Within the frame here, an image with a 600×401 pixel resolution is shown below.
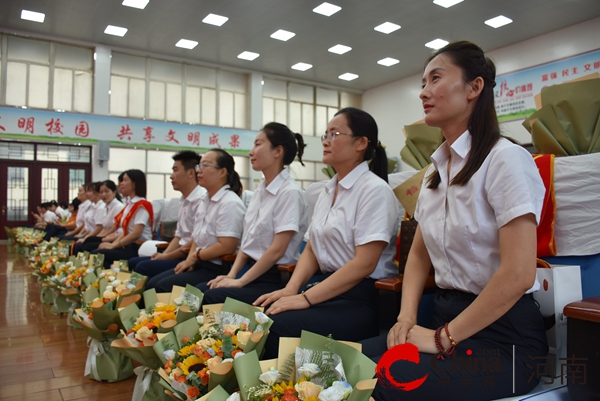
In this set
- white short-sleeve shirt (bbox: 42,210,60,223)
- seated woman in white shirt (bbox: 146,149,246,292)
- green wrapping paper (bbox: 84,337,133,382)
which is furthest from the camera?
white short-sleeve shirt (bbox: 42,210,60,223)

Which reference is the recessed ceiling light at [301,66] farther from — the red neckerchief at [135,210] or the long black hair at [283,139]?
the long black hair at [283,139]

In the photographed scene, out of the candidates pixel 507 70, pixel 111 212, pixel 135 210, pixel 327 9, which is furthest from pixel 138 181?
pixel 507 70

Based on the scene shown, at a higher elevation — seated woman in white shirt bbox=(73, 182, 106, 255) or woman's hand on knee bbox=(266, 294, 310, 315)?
seated woman in white shirt bbox=(73, 182, 106, 255)

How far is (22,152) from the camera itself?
1009cm

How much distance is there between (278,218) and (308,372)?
1285 millimetres

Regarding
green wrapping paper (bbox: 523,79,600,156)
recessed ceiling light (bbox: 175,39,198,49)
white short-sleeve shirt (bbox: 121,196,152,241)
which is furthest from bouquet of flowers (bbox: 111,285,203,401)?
recessed ceiling light (bbox: 175,39,198,49)

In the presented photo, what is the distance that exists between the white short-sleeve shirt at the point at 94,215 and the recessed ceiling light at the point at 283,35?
5.35 meters

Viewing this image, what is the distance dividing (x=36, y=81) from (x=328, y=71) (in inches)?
269

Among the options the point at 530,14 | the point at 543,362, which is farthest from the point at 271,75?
the point at 543,362

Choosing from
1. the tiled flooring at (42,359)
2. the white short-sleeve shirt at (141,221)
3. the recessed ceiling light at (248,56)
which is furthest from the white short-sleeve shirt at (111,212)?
the recessed ceiling light at (248,56)

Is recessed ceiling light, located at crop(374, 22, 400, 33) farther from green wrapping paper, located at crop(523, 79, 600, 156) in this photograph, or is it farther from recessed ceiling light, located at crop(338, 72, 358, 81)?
green wrapping paper, located at crop(523, 79, 600, 156)

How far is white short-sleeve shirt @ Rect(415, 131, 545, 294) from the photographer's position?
1104 millimetres

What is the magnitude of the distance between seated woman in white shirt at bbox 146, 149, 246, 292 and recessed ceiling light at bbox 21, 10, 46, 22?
7.92 metres

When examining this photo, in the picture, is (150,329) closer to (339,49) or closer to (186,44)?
(186,44)
